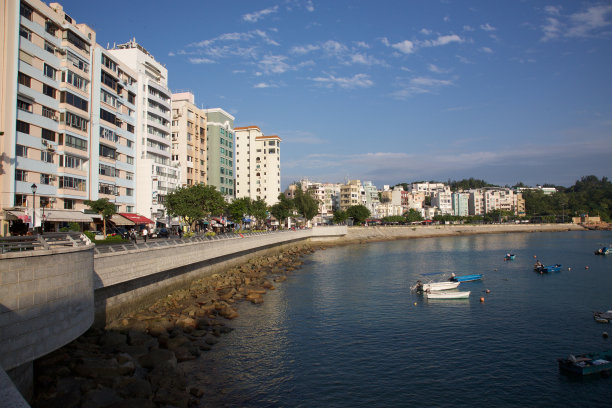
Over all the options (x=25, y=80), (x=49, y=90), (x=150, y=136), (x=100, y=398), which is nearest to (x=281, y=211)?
(x=150, y=136)

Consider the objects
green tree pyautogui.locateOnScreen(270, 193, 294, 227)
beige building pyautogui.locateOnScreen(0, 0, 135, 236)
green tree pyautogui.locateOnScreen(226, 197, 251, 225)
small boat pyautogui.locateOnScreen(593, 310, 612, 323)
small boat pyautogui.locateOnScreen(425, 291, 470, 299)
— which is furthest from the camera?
green tree pyautogui.locateOnScreen(270, 193, 294, 227)

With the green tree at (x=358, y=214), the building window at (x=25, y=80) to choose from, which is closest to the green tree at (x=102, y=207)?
the building window at (x=25, y=80)

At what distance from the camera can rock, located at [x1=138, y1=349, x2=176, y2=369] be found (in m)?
19.7

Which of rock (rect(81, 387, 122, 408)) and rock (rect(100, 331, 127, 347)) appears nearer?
rock (rect(81, 387, 122, 408))

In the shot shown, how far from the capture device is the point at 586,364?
21.3m

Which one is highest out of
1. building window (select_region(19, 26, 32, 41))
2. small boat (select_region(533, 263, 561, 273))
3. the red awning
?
building window (select_region(19, 26, 32, 41))

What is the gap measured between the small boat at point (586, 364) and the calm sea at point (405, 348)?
52 cm

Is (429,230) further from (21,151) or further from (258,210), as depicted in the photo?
(21,151)

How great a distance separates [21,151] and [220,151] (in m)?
56.9

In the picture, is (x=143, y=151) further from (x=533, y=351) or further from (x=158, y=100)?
(x=533, y=351)

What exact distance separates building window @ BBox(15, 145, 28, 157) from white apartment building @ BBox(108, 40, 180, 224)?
2461 centimetres

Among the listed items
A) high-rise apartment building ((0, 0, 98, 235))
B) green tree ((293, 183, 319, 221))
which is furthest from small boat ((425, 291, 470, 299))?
green tree ((293, 183, 319, 221))

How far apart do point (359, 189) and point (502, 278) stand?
125m

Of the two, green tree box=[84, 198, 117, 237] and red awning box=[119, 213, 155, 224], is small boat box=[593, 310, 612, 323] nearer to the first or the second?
green tree box=[84, 198, 117, 237]
